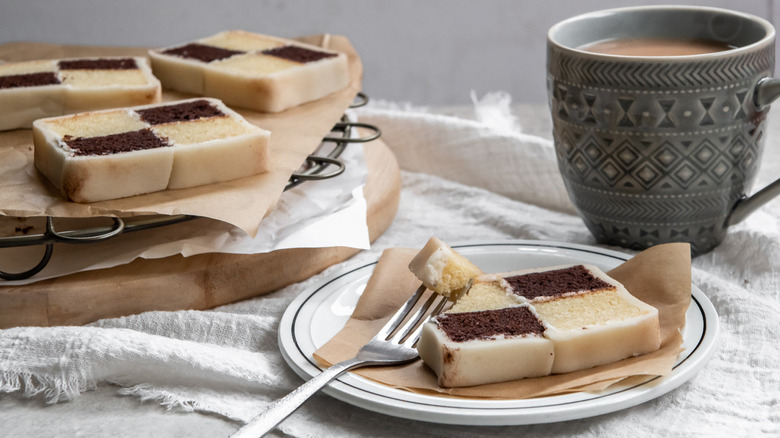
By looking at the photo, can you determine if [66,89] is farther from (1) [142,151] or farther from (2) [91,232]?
(2) [91,232]

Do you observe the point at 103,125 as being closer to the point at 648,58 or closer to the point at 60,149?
the point at 60,149

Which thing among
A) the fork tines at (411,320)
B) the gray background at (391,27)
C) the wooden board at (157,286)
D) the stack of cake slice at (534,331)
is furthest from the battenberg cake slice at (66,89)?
the gray background at (391,27)

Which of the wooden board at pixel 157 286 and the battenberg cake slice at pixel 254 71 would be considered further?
the battenberg cake slice at pixel 254 71

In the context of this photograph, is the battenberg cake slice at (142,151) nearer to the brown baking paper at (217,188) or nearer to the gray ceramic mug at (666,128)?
the brown baking paper at (217,188)

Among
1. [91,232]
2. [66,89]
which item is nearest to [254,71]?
[66,89]

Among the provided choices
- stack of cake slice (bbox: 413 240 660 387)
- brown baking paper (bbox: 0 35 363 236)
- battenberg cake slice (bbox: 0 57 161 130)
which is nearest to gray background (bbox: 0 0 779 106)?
battenberg cake slice (bbox: 0 57 161 130)

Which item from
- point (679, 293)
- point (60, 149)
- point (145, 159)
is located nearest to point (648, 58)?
point (679, 293)
